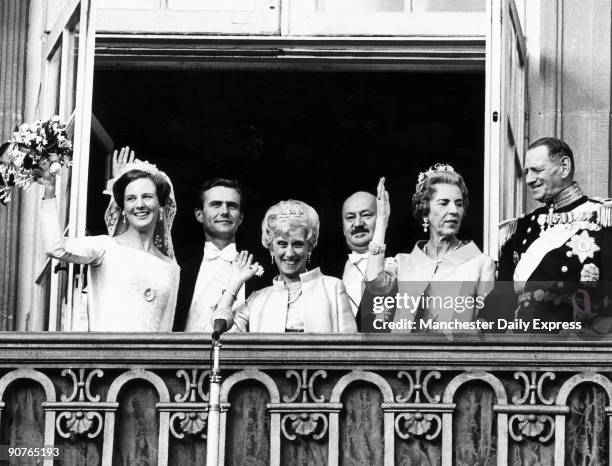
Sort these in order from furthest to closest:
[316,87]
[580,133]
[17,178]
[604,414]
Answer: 1. [316,87]
2. [580,133]
3. [17,178]
4. [604,414]

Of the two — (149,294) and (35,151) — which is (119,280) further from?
(35,151)

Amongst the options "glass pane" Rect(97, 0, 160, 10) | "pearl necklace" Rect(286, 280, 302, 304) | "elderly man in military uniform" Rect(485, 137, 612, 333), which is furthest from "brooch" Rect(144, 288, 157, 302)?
"glass pane" Rect(97, 0, 160, 10)

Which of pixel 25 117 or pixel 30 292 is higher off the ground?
pixel 25 117

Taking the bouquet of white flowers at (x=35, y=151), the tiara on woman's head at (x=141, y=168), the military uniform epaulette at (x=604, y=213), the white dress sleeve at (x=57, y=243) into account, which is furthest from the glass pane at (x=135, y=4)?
the military uniform epaulette at (x=604, y=213)

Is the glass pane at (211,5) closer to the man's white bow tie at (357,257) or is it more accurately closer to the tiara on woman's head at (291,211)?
the man's white bow tie at (357,257)

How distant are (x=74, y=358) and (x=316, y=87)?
5.32 meters

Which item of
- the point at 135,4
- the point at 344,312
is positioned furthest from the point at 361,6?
the point at 344,312

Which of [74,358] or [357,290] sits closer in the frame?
[74,358]

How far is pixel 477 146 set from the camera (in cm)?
1609

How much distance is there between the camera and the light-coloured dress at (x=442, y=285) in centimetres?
1123

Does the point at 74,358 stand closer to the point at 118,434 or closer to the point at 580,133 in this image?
the point at 118,434

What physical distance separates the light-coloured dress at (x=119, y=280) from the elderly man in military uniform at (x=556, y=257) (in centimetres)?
162

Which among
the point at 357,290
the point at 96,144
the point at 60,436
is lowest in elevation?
the point at 60,436

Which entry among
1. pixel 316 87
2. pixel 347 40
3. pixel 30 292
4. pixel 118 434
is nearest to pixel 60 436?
pixel 118 434
